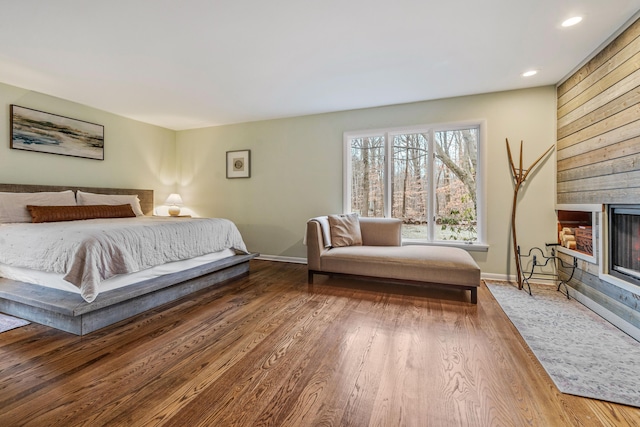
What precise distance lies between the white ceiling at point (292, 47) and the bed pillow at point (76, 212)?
148 cm

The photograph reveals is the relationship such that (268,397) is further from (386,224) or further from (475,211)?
(475,211)

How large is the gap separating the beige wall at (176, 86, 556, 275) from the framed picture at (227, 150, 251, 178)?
9cm

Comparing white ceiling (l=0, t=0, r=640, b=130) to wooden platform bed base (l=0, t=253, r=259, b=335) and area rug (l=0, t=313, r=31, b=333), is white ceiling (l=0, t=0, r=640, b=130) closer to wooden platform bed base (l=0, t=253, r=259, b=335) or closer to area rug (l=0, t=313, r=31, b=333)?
wooden platform bed base (l=0, t=253, r=259, b=335)

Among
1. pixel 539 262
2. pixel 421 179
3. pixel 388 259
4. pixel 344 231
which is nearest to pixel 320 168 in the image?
pixel 344 231

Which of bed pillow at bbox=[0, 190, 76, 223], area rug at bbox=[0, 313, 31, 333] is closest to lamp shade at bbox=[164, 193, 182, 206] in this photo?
bed pillow at bbox=[0, 190, 76, 223]

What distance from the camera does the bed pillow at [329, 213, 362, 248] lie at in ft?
11.8

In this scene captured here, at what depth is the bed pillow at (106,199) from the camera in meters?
3.74

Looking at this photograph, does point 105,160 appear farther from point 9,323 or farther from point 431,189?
point 431,189

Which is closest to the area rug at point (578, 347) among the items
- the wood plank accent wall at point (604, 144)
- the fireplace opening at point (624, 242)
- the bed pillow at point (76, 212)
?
the wood plank accent wall at point (604, 144)

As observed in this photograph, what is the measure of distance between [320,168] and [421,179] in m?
1.53

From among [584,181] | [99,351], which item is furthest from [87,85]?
[584,181]

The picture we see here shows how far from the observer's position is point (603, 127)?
8.04 ft

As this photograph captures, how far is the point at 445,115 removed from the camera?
3.75m

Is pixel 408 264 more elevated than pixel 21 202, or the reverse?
pixel 21 202
